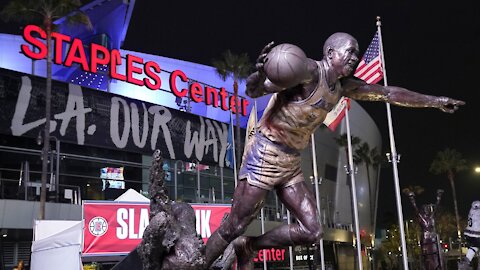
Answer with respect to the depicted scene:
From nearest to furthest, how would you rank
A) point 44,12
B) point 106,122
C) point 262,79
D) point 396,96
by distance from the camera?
point 262,79 < point 396,96 < point 44,12 < point 106,122

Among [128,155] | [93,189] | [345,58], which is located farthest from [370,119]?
[345,58]

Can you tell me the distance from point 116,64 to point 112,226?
1072 inches

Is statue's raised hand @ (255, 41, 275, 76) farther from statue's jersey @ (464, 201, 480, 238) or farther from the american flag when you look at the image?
the american flag

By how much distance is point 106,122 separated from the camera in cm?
3341

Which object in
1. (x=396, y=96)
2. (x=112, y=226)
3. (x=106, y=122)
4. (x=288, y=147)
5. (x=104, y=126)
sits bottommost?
(x=112, y=226)

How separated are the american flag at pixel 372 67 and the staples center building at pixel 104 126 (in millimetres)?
13170

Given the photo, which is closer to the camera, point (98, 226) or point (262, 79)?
point (262, 79)

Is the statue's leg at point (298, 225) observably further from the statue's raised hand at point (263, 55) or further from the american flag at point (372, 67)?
the american flag at point (372, 67)

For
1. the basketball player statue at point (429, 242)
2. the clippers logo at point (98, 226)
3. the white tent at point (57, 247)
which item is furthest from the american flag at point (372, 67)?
the white tent at point (57, 247)

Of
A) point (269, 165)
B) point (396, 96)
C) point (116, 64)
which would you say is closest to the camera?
point (269, 165)

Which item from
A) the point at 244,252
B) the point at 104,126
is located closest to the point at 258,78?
the point at 244,252

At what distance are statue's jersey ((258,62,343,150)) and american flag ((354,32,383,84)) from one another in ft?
46.9

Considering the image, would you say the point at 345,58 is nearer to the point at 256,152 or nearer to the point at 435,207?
the point at 256,152

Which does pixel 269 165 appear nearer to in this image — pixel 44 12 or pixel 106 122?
pixel 44 12
